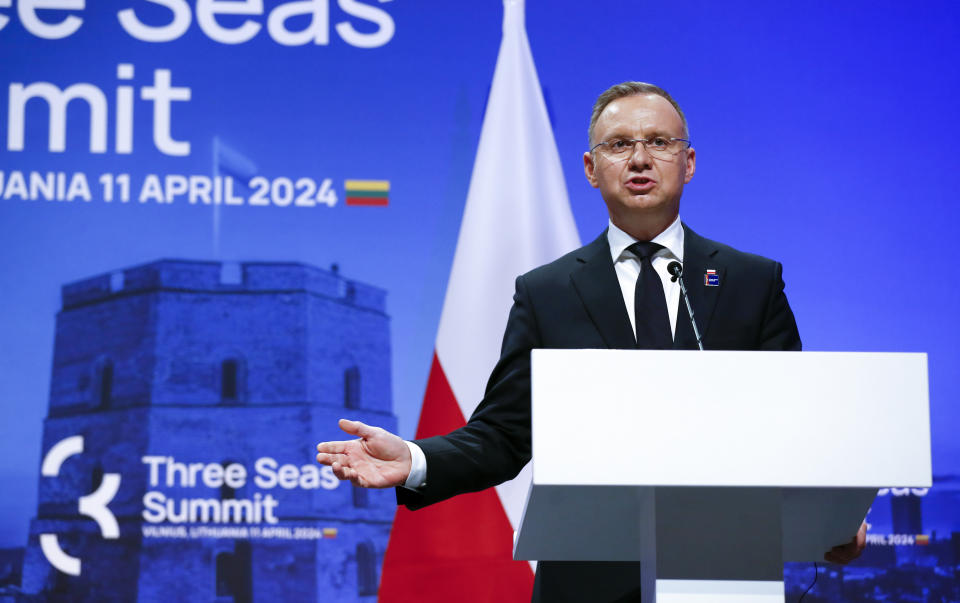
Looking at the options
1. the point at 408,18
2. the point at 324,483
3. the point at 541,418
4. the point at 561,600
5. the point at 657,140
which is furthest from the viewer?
the point at 408,18

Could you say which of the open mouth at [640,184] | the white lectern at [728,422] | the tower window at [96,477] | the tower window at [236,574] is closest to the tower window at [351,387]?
the tower window at [236,574]

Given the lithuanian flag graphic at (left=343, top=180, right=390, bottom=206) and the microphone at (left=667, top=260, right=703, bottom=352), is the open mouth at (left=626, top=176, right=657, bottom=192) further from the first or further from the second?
the lithuanian flag graphic at (left=343, top=180, right=390, bottom=206)

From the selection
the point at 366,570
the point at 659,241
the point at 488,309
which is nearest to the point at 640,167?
the point at 659,241

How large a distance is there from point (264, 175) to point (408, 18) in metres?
0.84

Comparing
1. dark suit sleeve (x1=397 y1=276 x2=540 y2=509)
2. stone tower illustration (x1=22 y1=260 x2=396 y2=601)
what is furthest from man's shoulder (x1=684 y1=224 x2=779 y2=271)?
stone tower illustration (x1=22 y1=260 x2=396 y2=601)

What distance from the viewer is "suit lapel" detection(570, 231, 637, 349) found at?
1821mm

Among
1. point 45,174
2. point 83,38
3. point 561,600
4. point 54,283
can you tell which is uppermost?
point 83,38

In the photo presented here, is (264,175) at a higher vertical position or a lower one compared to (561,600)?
higher

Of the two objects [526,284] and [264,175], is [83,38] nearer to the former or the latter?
[264,175]

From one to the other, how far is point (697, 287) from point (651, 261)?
101mm

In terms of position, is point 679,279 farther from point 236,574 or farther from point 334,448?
point 236,574

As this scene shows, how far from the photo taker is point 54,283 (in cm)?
362

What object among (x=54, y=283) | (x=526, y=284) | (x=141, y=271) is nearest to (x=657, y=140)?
(x=526, y=284)

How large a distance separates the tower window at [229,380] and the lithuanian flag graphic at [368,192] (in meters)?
0.75
